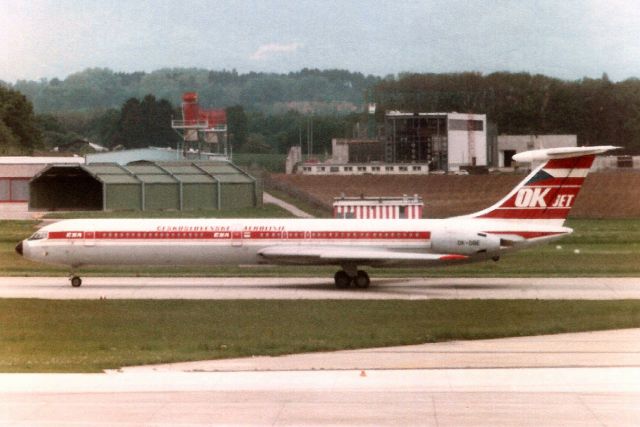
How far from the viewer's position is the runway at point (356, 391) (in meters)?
18.0

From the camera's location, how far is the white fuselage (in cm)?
4364

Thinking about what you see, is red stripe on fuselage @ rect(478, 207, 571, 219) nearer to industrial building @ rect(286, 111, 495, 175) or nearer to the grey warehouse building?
the grey warehouse building

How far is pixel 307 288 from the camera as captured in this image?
43.4 metres

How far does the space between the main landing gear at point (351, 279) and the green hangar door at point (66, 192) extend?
44.9m

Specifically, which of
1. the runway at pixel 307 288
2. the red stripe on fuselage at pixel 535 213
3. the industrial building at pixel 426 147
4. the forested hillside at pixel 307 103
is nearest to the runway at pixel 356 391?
the runway at pixel 307 288

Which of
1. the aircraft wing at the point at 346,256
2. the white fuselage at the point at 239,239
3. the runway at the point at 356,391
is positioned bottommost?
the runway at the point at 356,391

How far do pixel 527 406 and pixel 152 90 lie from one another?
149 metres

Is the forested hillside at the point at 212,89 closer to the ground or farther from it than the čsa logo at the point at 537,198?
farther from it

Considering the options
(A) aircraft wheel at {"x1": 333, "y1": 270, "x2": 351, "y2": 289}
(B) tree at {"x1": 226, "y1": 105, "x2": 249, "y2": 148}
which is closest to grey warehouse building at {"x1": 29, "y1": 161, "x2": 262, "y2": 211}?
(A) aircraft wheel at {"x1": 333, "y1": 270, "x2": 351, "y2": 289}

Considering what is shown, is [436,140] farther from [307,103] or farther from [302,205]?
[307,103]

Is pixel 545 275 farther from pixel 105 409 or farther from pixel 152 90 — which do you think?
pixel 152 90

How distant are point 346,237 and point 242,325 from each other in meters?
12.5

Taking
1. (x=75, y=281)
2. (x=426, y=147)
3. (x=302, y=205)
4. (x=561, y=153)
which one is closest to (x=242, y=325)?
(x=75, y=281)

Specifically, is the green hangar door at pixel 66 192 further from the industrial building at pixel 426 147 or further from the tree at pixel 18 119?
the tree at pixel 18 119
